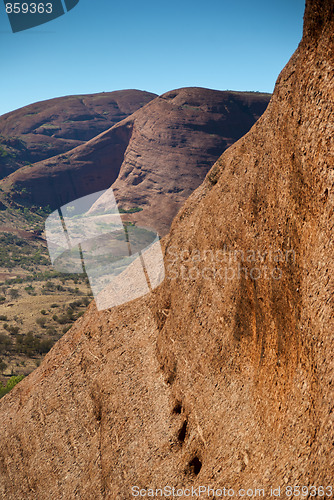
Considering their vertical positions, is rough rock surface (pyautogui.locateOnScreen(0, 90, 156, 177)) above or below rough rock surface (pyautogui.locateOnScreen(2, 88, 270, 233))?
above

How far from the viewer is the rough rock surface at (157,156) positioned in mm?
77062

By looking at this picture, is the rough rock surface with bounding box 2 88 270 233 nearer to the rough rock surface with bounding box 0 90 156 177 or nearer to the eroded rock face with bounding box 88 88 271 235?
the eroded rock face with bounding box 88 88 271 235

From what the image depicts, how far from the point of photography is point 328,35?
5.58 meters

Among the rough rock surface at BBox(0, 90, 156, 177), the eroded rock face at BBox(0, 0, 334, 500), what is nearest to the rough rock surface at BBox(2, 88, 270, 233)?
the rough rock surface at BBox(0, 90, 156, 177)

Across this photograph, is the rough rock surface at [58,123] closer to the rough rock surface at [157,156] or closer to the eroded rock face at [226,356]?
the rough rock surface at [157,156]

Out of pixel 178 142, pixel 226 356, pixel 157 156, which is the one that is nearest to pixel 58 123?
pixel 157 156

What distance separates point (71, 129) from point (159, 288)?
438ft

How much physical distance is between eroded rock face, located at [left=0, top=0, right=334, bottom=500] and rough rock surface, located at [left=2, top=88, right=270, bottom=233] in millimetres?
52290

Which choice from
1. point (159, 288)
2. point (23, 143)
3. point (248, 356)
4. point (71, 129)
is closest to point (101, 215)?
point (159, 288)

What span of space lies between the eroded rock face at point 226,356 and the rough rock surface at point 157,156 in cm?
5229

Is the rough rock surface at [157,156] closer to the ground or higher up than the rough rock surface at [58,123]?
closer to the ground

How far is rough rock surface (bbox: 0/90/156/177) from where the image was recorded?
121125mm

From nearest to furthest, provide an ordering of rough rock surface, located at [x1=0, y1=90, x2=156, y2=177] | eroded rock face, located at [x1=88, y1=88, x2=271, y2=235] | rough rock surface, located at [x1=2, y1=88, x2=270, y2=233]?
eroded rock face, located at [x1=88, y1=88, x2=271, y2=235]
rough rock surface, located at [x1=2, y1=88, x2=270, y2=233]
rough rock surface, located at [x1=0, y1=90, x2=156, y2=177]

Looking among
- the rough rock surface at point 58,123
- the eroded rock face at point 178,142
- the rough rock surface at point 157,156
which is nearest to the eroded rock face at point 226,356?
the rough rock surface at point 157,156
